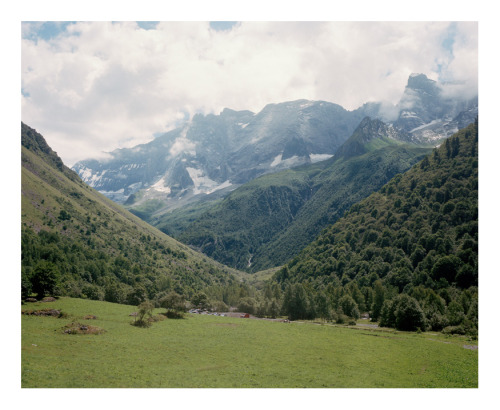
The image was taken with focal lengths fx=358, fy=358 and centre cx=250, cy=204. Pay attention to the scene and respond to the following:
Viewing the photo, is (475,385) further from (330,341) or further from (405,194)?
(405,194)

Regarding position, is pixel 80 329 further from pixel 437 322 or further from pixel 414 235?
pixel 414 235

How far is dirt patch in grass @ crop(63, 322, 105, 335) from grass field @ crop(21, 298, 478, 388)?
1054mm

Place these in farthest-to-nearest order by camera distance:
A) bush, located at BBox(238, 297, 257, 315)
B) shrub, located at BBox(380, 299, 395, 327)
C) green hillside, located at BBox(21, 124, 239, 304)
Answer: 1. bush, located at BBox(238, 297, 257, 315)
2. green hillside, located at BBox(21, 124, 239, 304)
3. shrub, located at BBox(380, 299, 395, 327)

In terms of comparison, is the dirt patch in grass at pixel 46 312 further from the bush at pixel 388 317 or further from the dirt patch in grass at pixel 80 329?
the bush at pixel 388 317

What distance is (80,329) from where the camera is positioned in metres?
58.4

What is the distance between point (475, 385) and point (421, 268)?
80.5m

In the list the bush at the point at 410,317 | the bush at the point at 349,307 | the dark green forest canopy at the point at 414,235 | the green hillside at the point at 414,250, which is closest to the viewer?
the bush at the point at 410,317

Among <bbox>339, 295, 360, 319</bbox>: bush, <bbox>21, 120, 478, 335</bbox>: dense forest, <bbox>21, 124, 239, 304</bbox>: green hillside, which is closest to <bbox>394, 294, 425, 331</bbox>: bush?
<bbox>21, 120, 478, 335</bbox>: dense forest

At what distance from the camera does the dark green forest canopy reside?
112 meters

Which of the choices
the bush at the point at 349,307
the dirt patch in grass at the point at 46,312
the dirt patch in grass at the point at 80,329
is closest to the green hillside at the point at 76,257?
the dirt patch in grass at the point at 46,312

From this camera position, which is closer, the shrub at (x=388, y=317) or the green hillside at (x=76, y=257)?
the shrub at (x=388, y=317)

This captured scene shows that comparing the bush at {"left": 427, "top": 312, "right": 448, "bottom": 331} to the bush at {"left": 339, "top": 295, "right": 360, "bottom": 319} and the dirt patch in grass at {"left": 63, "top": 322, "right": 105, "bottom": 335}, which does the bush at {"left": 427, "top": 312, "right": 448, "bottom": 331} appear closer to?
the bush at {"left": 339, "top": 295, "right": 360, "bottom": 319}

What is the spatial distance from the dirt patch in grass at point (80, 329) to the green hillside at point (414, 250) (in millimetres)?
66332

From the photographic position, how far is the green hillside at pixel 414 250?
3637 inches
